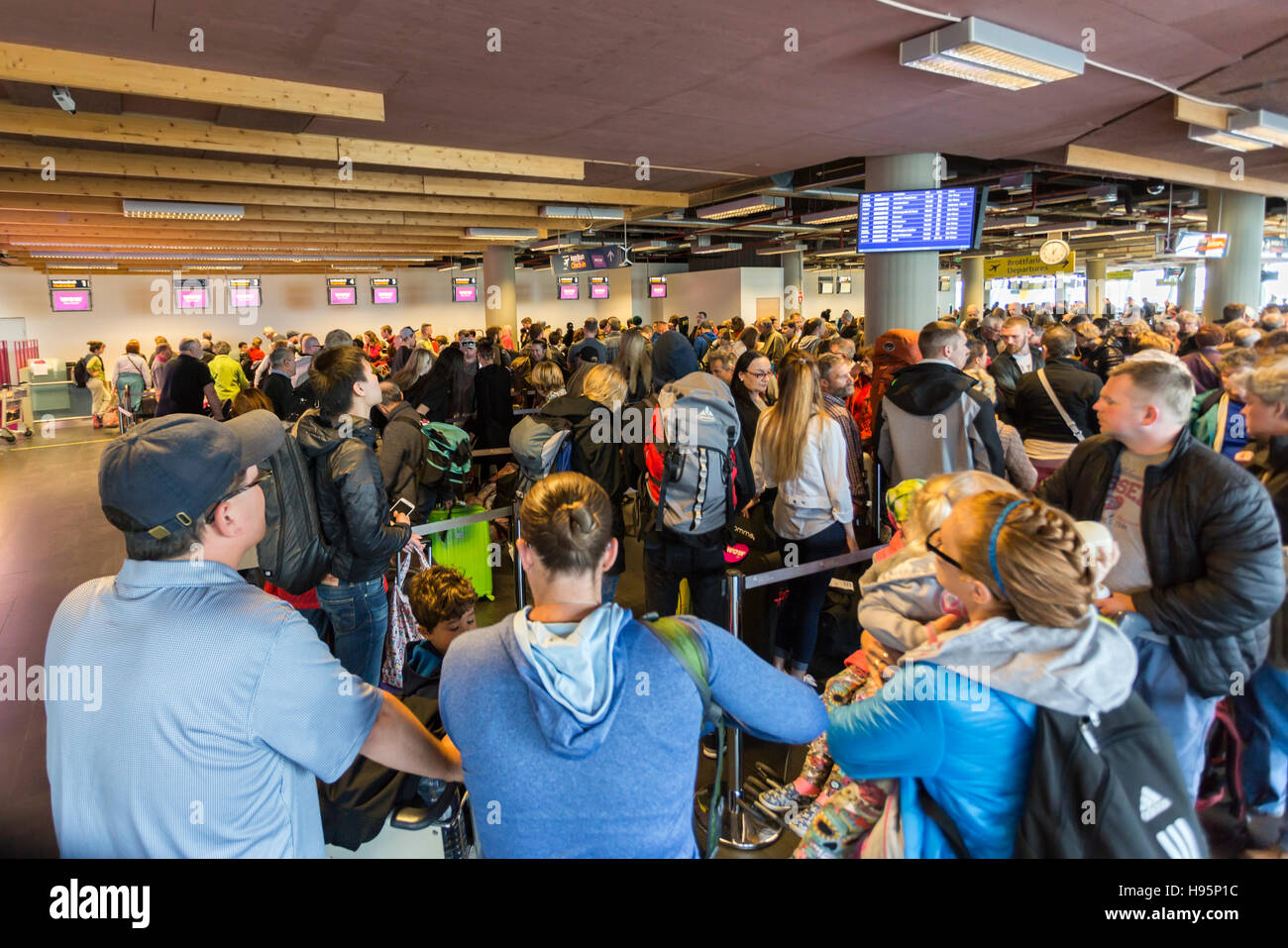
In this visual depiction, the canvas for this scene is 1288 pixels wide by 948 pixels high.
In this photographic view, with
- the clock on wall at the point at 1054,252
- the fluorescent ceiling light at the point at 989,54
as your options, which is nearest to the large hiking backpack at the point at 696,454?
the fluorescent ceiling light at the point at 989,54

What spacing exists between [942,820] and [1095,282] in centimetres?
3849

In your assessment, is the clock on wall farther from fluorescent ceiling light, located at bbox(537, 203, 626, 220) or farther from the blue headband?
the blue headband

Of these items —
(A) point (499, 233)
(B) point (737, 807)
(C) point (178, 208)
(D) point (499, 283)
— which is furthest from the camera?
(D) point (499, 283)

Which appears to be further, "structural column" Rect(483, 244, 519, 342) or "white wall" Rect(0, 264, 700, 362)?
"white wall" Rect(0, 264, 700, 362)

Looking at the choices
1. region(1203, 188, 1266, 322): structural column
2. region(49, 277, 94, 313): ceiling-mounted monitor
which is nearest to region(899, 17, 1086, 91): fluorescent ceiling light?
region(1203, 188, 1266, 322): structural column

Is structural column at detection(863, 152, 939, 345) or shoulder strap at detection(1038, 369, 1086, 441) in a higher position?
structural column at detection(863, 152, 939, 345)

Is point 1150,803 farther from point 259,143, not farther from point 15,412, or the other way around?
point 15,412

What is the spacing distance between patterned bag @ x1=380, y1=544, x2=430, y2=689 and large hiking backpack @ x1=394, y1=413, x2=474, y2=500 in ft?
2.23

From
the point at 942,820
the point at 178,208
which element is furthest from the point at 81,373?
the point at 942,820

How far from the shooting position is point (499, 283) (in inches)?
674

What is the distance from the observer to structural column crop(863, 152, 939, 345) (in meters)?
8.83

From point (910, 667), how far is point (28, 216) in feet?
48.5

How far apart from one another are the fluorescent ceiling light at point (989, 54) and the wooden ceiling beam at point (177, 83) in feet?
13.1

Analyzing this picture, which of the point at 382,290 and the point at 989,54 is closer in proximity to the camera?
the point at 989,54
